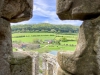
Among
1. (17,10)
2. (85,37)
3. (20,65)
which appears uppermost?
(17,10)

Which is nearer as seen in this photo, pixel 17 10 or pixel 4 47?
pixel 4 47

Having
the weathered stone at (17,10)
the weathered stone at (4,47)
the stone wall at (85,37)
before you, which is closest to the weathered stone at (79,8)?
the stone wall at (85,37)

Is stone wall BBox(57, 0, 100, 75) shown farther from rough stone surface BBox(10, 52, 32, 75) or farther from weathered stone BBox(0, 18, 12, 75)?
weathered stone BBox(0, 18, 12, 75)

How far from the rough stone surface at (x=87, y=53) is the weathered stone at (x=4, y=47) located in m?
0.76

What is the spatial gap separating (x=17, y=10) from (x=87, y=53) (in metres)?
1.05

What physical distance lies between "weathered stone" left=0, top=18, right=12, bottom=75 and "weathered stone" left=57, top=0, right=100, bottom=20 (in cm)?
72

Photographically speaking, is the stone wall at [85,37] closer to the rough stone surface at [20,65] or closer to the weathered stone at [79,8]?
the weathered stone at [79,8]

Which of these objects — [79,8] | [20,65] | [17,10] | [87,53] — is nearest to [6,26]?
[17,10]

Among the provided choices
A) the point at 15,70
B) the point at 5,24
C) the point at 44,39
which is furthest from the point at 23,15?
the point at 44,39

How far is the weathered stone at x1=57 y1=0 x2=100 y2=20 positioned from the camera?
91.1 inches

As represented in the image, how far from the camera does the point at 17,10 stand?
237cm

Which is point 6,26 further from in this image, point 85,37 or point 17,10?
point 85,37

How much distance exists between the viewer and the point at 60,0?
2389mm

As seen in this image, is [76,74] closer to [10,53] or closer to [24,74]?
[24,74]
